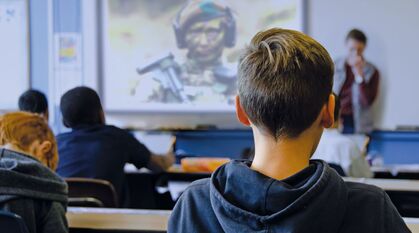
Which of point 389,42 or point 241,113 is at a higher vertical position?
point 389,42

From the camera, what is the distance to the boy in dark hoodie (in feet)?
2.61

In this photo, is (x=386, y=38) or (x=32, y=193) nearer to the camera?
(x=32, y=193)

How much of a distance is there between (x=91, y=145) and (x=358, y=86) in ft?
9.46

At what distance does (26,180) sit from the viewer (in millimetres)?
1525

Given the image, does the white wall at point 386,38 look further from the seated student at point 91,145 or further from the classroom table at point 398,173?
the seated student at point 91,145

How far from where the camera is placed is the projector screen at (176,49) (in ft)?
16.1

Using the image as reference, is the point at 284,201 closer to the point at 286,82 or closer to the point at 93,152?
the point at 286,82

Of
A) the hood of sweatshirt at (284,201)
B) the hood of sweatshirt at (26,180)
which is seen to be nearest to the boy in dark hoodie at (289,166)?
the hood of sweatshirt at (284,201)

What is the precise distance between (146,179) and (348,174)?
1.21 meters

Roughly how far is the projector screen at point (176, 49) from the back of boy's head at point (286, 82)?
4.11 m

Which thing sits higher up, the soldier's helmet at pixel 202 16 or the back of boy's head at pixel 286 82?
the soldier's helmet at pixel 202 16

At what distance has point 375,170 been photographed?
3.12 metres

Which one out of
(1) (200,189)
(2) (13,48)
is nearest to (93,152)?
(1) (200,189)

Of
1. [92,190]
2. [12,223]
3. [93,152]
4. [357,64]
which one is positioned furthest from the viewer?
[357,64]
